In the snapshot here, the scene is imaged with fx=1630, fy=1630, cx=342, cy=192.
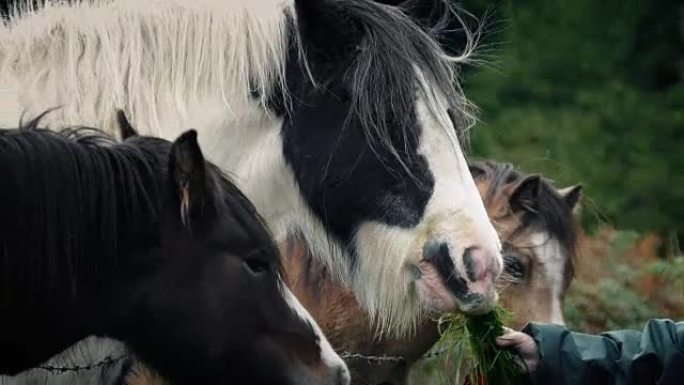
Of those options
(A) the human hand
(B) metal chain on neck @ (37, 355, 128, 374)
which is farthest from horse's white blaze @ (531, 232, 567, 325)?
(B) metal chain on neck @ (37, 355, 128, 374)

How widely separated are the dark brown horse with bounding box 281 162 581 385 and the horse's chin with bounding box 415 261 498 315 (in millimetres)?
887

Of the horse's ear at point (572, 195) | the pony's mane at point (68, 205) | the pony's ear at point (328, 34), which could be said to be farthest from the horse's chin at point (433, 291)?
the horse's ear at point (572, 195)

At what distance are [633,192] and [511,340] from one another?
7.41 metres

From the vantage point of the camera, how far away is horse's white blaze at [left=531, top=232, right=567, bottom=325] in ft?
21.6

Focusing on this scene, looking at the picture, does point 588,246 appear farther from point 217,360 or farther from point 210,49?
point 217,360

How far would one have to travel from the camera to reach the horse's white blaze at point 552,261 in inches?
259

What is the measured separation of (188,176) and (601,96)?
8609 mm

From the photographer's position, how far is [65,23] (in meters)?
5.00

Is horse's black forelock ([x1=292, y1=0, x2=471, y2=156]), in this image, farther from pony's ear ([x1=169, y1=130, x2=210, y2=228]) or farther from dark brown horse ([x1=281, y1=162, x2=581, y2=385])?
pony's ear ([x1=169, y1=130, x2=210, y2=228])

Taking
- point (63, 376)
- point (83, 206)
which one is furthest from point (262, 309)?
point (63, 376)

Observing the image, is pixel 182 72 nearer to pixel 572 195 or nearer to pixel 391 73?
pixel 391 73

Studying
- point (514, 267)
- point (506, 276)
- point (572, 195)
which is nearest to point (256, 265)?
point (506, 276)

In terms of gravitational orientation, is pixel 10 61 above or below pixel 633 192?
above

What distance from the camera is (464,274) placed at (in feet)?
15.1
